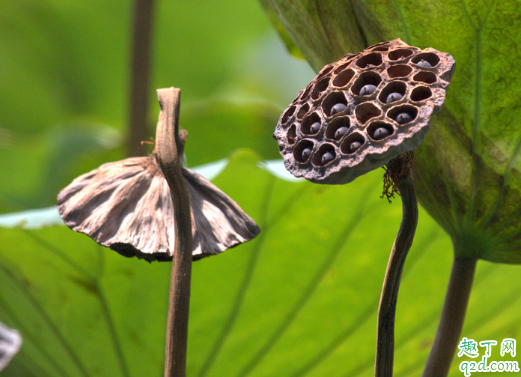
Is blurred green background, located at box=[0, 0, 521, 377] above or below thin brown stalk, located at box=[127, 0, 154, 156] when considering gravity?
below

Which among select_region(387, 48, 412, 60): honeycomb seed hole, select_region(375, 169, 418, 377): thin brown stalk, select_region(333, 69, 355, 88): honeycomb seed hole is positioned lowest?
select_region(375, 169, 418, 377): thin brown stalk

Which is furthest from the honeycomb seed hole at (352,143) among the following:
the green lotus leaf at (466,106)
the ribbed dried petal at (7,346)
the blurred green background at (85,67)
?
the blurred green background at (85,67)

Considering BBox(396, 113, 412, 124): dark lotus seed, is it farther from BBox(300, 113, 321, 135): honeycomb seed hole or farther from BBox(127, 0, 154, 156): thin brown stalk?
BBox(127, 0, 154, 156): thin brown stalk

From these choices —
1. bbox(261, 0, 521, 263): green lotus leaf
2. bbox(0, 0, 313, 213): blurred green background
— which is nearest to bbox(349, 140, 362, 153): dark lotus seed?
bbox(261, 0, 521, 263): green lotus leaf

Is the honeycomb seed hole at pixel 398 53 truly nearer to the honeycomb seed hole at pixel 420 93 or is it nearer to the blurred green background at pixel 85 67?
the honeycomb seed hole at pixel 420 93

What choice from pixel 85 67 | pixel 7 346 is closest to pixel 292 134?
pixel 7 346

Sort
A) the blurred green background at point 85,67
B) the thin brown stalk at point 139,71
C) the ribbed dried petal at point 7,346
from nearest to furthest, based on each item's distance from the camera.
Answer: the ribbed dried petal at point 7,346 < the thin brown stalk at point 139,71 < the blurred green background at point 85,67

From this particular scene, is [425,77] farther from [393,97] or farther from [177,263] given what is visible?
[177,263]

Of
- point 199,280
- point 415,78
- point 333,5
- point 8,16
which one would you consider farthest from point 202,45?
point 415,78
